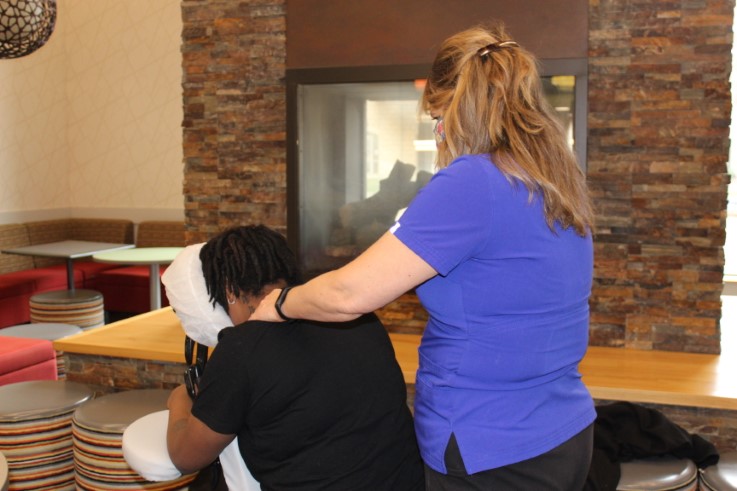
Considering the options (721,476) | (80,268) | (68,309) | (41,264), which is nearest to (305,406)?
(721,476)

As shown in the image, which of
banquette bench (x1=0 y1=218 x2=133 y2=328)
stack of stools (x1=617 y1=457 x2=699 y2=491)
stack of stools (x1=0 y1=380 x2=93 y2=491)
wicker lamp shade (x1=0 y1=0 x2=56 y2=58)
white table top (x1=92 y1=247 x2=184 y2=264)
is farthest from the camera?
banquette bench (x1=0 y1=218 x2=133 y2=328)

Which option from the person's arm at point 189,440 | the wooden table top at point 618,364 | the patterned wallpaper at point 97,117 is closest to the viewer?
the person's arm at point 189,440

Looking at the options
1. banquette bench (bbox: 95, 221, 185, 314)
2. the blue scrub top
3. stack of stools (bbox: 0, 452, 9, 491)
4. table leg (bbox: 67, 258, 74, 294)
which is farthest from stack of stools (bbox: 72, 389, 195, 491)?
banquette bench (bbox: 95, 221, 185, 314)

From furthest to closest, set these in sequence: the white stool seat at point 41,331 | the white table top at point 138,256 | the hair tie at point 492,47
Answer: the white table top at point 138,256 < the white stool seat at point 41,331 < the hair tie at point 492,47

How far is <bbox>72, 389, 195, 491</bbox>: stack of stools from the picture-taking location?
2.34 metres

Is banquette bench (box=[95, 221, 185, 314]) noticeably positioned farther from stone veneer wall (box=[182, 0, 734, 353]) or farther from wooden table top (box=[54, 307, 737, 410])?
stone veneer wall (box=[182, 0, 734, 353])

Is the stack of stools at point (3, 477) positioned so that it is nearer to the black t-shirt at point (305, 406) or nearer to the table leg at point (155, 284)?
the black t-shirt at point (305, 406)

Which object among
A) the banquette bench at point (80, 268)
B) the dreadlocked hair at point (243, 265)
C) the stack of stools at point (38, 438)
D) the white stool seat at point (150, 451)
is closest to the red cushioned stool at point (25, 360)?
the stack of stools at point (38, 438)

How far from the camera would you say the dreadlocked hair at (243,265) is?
61.1 inches

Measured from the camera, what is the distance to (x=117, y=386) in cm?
304

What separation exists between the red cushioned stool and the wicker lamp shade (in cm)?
146

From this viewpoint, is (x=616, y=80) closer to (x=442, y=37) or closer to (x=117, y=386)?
(x=442, y=37)

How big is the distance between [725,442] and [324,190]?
1769 mm

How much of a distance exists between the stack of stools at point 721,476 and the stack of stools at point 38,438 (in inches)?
77.6
